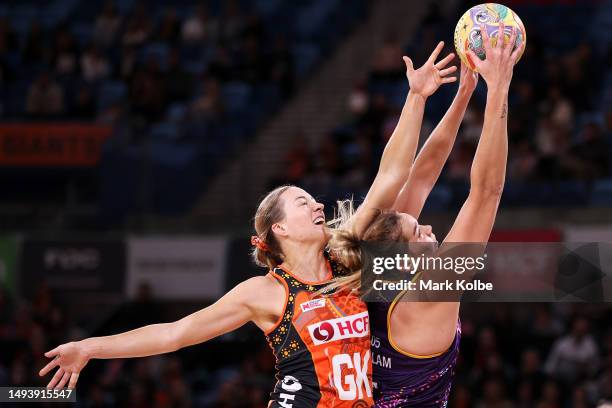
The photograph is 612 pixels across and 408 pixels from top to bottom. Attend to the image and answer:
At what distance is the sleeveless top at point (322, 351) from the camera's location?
18.2 feet

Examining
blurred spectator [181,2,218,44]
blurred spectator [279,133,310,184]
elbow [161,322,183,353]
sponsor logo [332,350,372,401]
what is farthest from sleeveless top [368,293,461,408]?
blurred spectator [181,2,218,44]

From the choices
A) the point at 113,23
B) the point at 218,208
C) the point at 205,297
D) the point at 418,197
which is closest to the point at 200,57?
the point at 113,23

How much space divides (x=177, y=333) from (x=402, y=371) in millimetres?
1146

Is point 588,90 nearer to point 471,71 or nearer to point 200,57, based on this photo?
point 200,57

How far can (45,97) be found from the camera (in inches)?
701

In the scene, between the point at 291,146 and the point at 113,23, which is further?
the point at 113,23

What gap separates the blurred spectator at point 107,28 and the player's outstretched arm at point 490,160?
50.8 ft

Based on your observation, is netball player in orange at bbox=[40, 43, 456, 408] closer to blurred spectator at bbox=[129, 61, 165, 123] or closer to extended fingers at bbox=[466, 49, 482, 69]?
extended fingers at bbox=[466, 49, 482, 69]

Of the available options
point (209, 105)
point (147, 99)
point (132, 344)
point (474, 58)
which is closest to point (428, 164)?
point (474, 58)

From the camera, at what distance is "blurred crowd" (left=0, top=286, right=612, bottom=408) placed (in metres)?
12.2

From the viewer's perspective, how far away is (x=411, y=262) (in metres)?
5.47

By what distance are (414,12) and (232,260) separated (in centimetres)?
787

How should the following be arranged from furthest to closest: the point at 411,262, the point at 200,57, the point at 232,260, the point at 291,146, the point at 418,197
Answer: the point at 200,57 < the point at 291,146 < the point at 232,260 < the point at 418,197 < the point at 411,262

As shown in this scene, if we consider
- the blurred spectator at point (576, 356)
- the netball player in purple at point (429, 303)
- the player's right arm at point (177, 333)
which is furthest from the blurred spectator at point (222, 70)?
the player's right arm at point (177, 333)
